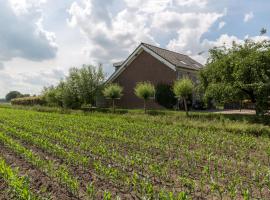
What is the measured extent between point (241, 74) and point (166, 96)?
35.5 ft

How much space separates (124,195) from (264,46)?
48.8 ft

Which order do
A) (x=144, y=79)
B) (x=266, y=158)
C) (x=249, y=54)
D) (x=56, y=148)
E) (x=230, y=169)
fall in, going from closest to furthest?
(x=230, y=169) < (x=266, y=158) < (x=56, y=148) < (x=249, y=54) < (x=144, y=79)

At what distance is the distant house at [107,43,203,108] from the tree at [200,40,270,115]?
727cm

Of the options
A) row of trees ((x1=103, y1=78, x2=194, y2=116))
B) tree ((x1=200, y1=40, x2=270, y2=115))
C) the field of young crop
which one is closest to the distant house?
row of trees ((x1=103, y1=78, x2=194, y2=116))

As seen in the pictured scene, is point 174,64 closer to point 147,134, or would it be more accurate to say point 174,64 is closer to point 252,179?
point 147,134

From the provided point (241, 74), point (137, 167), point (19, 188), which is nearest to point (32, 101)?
point (241, 74)

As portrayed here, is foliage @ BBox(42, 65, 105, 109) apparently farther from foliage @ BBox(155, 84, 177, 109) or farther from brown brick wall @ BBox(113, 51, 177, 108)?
foliage @ BBox(155, 84, 177, 109)

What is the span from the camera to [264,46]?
16.8m

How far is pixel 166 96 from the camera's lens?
86.5 feet

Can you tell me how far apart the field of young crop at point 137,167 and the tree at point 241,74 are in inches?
161

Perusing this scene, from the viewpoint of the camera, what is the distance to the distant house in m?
27.1

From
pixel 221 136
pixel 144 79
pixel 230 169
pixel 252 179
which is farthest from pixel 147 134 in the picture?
pixel 144 79

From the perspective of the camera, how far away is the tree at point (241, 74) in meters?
15.6

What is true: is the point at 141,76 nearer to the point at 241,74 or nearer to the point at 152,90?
the point at 152,90
